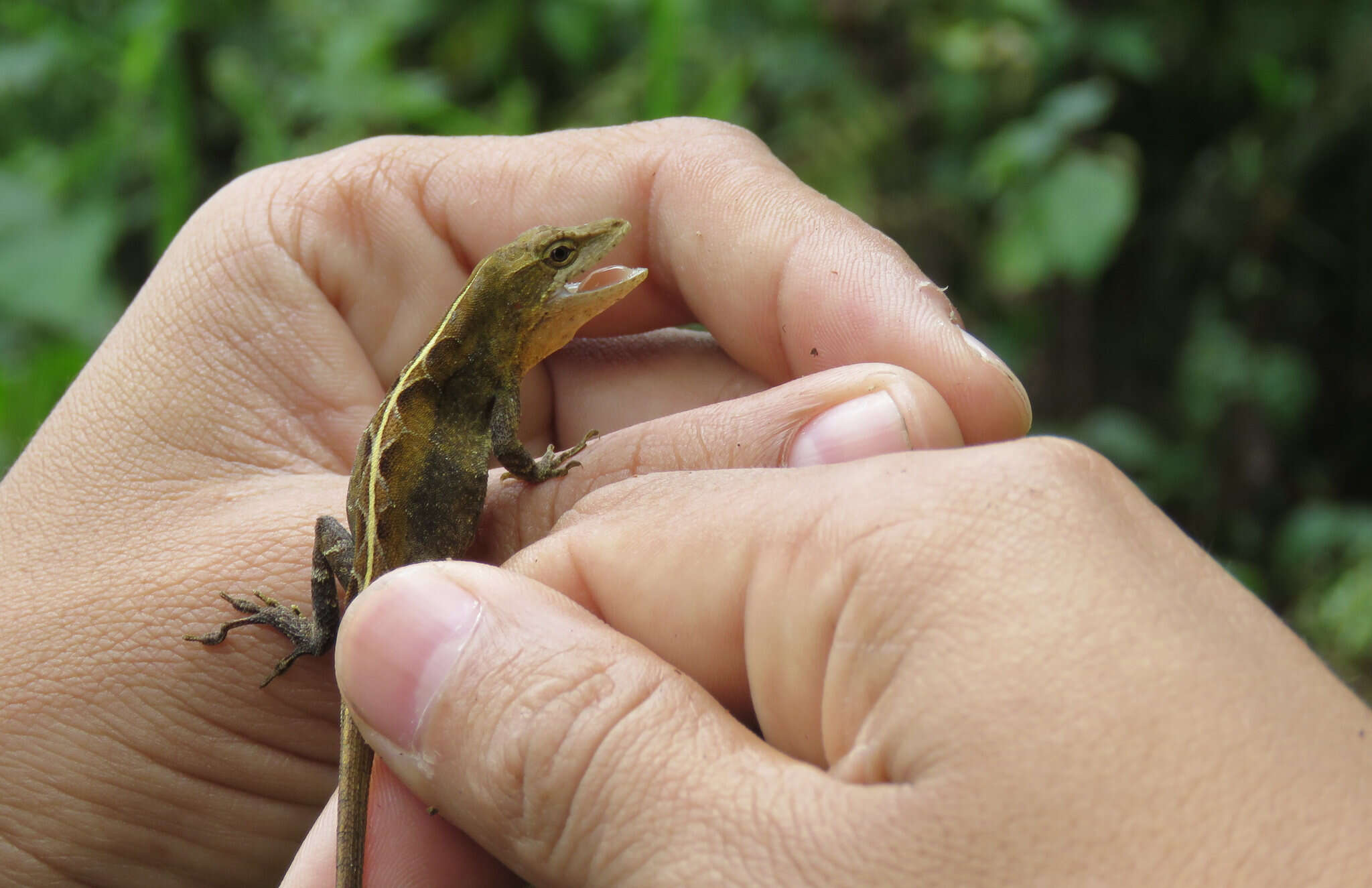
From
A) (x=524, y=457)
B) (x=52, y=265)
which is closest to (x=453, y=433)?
(x=524, y=457)

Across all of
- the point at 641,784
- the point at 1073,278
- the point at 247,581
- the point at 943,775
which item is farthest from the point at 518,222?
the point at 1073,278

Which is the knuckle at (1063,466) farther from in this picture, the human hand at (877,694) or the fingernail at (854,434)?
the fingernail at (854,434)

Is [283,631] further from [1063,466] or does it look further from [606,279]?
[1063,466]

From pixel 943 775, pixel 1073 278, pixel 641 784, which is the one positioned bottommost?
pixel 1073 278

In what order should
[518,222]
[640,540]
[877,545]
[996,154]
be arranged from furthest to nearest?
[996,154]
[518,222]
[640,540]
[877,545]

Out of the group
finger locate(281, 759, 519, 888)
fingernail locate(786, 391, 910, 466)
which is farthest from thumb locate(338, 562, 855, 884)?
fingernail locate(786, 391, 910, 466)

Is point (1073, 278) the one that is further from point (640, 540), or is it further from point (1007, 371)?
point (640, 540)
